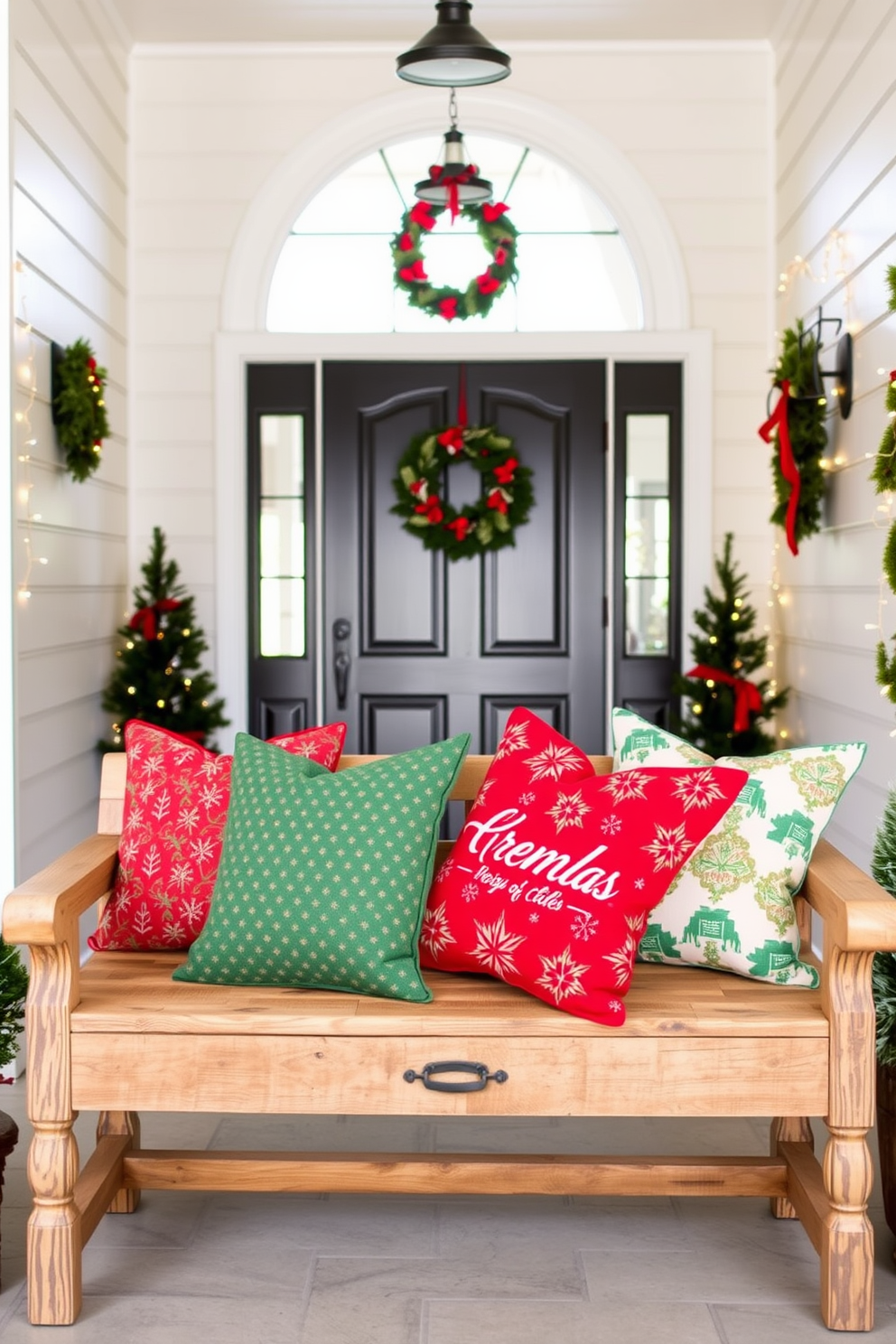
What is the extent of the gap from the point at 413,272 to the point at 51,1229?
11.1 ft

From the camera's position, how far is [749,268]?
4906 millimetres

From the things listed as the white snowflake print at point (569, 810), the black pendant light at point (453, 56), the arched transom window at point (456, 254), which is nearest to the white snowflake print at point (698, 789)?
the white snowflake print at point (569, 810)

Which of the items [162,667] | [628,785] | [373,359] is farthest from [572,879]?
[373,359]

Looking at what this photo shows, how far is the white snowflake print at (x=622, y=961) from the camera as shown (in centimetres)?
206

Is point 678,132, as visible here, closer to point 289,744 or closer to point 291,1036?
point 289,744

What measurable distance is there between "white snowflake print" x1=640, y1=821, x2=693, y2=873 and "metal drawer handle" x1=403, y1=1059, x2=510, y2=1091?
1.28 feet

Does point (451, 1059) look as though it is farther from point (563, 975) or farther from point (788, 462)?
point (788, 462)

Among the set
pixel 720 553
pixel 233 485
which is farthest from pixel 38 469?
pixel 720 553

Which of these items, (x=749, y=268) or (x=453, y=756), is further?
(x=749, y=268)

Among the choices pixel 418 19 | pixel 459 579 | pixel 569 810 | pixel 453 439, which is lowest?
pixel 569 810

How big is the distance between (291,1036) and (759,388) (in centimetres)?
350

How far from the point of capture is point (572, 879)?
212 centimetres

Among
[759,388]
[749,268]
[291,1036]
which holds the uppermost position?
[749,268]

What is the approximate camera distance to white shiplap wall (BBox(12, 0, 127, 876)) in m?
3.55
